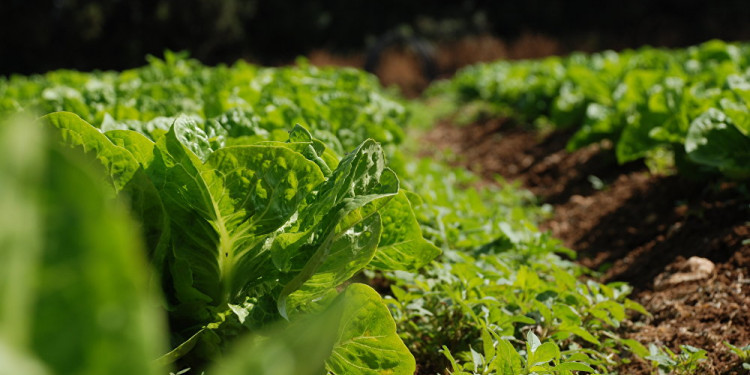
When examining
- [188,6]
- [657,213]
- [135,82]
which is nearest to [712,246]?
[657,213]

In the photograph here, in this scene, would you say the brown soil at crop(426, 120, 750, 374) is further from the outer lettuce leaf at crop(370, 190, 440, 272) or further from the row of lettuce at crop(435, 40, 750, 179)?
the outer lettuce leaf at crop(370, 190, 440, 272)

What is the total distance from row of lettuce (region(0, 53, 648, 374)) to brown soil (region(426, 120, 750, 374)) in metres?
0.30

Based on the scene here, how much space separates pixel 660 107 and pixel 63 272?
411cm

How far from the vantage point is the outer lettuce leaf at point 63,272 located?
455 millimetres

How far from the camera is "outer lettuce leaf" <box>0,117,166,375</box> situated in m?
0.45

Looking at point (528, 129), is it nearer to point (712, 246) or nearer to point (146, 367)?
point (712, 246)

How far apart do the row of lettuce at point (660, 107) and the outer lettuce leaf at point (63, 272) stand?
3187mm

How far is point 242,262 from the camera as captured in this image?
1.65 m

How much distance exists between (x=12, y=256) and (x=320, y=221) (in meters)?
1.09

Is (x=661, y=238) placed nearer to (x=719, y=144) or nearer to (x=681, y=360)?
(x=719, y=144)

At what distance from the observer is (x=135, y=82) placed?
538cm

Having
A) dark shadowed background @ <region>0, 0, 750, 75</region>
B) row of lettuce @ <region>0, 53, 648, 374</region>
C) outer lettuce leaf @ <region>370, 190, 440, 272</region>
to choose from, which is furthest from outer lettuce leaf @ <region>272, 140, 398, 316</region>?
dark shadowed background @ <region>0, 0, 750, 75</region>

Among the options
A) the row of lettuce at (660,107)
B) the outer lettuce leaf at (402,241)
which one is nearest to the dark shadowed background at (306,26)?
the row of lettuce at (660,107)

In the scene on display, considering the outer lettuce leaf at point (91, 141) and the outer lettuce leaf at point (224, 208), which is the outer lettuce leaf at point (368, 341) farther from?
the outer lettuce leaf at point (91, 141)
